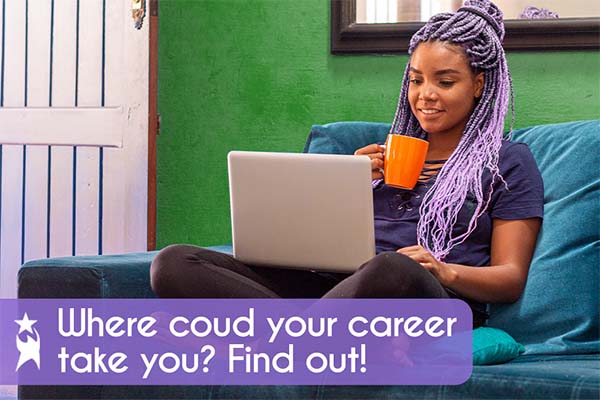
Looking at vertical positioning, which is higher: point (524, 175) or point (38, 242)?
point (524, 175)

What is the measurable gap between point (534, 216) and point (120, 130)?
1261mm

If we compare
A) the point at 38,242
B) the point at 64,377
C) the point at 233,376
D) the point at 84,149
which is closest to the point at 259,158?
the point at 233,376

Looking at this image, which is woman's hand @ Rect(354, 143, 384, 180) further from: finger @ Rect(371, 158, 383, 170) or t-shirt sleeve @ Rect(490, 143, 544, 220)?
t-shirt sleeve @ Rect(490, 143, 544, 220)

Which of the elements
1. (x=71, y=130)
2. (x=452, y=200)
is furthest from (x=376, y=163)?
(x=71, y=130)

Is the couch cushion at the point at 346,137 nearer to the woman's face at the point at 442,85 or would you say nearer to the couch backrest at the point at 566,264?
the woman's face at the point at 442,85

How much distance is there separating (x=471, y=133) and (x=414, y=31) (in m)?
0.55

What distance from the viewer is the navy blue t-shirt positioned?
2.05 metres

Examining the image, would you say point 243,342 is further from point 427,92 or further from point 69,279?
point 427,92

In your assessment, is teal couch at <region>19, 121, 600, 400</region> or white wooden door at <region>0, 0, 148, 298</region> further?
white wooden door at <region>0, 0, 148, 298</region>

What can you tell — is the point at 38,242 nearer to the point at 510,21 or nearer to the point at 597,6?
the point at 510,21

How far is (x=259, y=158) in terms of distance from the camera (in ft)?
6.05

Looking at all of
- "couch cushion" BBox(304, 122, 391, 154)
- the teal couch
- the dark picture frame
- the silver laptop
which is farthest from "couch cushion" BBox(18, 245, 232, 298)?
the dark picture frame

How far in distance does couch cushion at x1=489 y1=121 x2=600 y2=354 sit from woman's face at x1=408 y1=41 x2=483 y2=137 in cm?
24

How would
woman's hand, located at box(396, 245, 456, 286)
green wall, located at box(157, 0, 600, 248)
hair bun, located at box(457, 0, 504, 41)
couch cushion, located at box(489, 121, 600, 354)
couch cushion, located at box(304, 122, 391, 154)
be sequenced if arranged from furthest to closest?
green wall, located at box(157, 0, 600, 248) < couch cushion, located at box(304, 122, 391, 154) < hair bun, located at box(457, 0, 504, 41) < couch cushion, located at box(489, 121, 600, 354) < woman's hand, located at box(396, 245, 456, 286)
